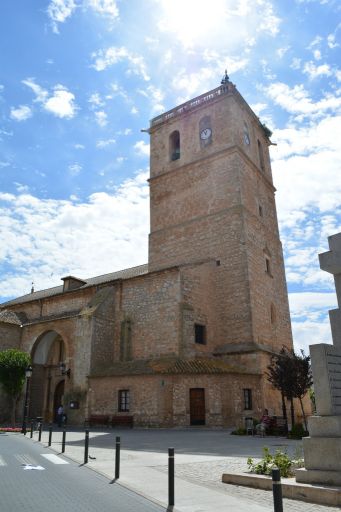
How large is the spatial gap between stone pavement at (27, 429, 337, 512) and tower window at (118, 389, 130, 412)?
6154mm

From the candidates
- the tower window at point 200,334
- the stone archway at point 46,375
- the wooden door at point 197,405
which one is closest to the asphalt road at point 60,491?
the wooden door at point 197,405

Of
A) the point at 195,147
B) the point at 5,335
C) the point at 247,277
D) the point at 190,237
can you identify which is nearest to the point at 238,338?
the point at 247,277

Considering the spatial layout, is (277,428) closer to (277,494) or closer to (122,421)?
(122,421)

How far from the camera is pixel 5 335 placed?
2952 centimetres

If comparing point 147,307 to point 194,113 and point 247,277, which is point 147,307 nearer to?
point 247,277

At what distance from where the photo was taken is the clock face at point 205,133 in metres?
30.3

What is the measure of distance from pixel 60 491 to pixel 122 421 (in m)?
15.6

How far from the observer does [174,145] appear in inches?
1312

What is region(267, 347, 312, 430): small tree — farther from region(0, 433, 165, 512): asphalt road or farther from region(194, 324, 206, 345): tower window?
region(0, 433, 165, 512): asphalt road

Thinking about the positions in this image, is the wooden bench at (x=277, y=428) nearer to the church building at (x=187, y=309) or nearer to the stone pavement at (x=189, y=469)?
the church building at (x=187, y=309)

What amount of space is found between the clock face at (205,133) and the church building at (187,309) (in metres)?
0.09

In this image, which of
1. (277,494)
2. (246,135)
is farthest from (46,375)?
(277,494)

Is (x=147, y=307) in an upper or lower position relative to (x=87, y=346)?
upper

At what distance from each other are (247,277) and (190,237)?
5797 mm
